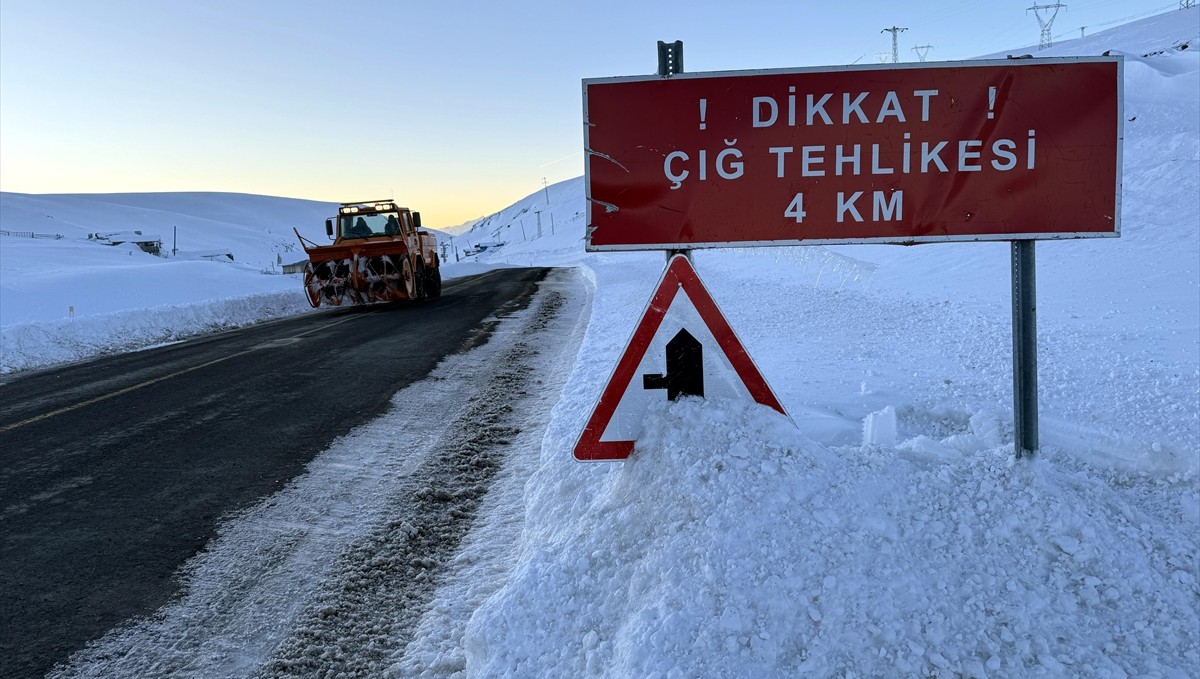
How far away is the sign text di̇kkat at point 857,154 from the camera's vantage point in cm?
292

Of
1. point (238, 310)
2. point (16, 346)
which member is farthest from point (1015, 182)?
point (238, 310)

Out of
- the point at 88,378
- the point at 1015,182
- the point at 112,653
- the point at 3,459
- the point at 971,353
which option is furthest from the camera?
the point at 88,378

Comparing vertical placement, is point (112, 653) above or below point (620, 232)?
below

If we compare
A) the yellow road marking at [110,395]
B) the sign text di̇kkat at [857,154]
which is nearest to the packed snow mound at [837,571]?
the sign text di̇kkat at [857,154]

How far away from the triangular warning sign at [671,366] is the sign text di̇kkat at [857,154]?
34 cm

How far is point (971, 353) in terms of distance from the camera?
5602 millimetres

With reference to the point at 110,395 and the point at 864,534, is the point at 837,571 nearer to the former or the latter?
the point at 864,534

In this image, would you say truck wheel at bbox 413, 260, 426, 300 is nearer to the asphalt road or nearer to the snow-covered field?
the asphalt road

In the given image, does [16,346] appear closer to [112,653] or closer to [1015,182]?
[112,653]

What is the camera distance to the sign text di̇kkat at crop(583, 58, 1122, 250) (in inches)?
115

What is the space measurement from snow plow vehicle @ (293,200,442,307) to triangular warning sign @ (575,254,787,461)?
46.6 ft

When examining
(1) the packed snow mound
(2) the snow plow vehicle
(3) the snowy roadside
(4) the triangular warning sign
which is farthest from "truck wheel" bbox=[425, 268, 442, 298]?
(1) the packed snow mound

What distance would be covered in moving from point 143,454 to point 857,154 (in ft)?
17.6

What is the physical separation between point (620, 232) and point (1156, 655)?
7.72 ft
